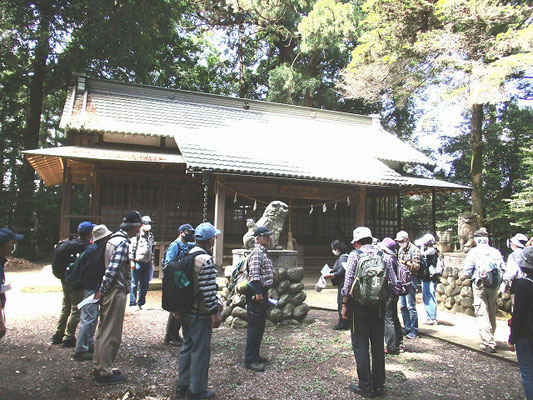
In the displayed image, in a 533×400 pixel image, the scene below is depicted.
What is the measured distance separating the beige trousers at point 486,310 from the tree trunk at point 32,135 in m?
17.4

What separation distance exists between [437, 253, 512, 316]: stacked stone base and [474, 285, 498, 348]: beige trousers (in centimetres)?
261

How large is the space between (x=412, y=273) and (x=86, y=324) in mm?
4934

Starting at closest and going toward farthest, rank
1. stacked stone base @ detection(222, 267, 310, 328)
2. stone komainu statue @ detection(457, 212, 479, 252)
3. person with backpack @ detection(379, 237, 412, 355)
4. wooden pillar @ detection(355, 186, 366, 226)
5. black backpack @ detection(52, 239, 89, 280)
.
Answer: black backpack @ detection(52, 239, 89, 280), person with backpack @ detection(379, 237, 412, 355), stacked stone base @ detection(222, 267, 310, 328), stone komainu statue @ detection(457, 212, 479, 252), wooden pillar @ detection(355, 186, 366, 226)

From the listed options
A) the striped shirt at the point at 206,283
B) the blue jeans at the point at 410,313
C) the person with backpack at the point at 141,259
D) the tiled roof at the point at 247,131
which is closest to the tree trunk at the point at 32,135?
the tiled roof at the point at 247,131

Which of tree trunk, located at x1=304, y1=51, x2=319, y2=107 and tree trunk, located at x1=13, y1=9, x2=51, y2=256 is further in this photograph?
tree trunk, located at x1=304, y1=51, x2=319, y2=107

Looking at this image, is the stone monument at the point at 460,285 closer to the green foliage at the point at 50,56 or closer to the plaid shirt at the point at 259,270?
the plaid shirt at the point at 259,270

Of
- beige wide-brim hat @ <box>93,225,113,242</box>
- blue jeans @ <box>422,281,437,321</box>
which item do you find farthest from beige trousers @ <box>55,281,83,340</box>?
blue jeans @ <box>422,281,437,321</box>

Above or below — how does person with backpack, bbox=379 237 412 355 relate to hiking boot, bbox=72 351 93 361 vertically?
above

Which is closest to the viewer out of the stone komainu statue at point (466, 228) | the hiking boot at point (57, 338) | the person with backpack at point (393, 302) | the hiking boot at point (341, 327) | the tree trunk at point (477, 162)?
the person with backpack at point (393, 302)

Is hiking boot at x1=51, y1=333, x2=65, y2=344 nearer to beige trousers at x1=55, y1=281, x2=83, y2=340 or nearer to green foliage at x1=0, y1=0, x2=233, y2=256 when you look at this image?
beige trousers at x1=55, y1=281, x2=83, y2=340

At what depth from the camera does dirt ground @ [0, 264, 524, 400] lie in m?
3.92

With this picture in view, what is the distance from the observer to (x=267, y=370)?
4.52 metres

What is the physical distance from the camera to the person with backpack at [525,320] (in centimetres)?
345

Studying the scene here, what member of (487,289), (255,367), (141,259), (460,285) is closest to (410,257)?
(487,289)
